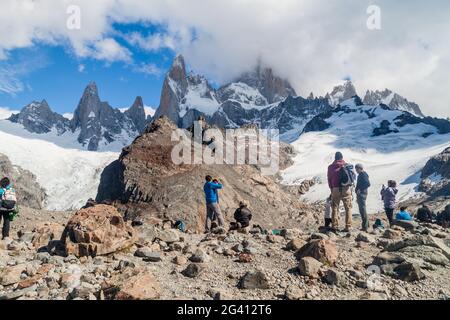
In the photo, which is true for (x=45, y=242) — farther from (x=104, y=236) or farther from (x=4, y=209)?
(x=104, y=236)

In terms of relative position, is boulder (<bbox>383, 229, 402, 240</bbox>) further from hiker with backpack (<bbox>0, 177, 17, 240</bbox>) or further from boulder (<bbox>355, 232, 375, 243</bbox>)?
hiker with backpack (<bbox>0, 177, 17, 240</bbox>)

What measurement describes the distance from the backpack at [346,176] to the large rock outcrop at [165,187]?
9.13 m

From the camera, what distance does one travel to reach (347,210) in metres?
14.9

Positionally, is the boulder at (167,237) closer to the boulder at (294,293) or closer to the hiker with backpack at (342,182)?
the boulder at (294,293)

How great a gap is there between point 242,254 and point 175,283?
2426 millimetres

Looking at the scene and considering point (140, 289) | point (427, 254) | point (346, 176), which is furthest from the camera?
point (346, 176)

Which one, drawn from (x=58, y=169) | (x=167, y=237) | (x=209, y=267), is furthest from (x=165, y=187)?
(x=58, y=169)

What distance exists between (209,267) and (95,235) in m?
3.30

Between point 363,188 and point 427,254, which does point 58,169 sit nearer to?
point 363,188

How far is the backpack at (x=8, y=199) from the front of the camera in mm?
13526

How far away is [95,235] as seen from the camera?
1048cm

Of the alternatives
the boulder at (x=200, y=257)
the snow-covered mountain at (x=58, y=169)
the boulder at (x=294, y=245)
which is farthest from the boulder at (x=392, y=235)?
the snow-covered mountain at (x=58, y=169)

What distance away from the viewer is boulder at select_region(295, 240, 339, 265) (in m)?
9.46
